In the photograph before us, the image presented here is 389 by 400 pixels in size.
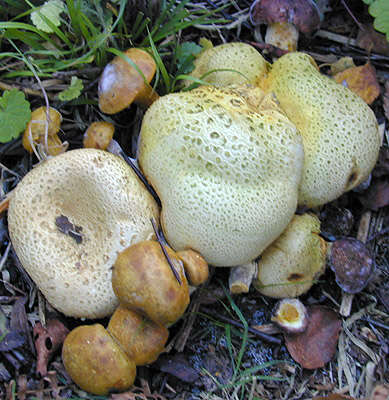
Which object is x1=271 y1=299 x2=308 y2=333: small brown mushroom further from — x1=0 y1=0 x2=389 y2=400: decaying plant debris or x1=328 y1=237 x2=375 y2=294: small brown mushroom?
x1=328 y1=237 x2=375 y2=294: small brown mushroom

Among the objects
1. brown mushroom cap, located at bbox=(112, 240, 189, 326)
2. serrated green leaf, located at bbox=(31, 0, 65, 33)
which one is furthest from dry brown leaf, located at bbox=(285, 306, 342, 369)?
serrated green leaf, located at bbox=(31, 0, 65, 33)

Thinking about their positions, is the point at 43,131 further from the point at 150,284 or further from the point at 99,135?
the point at 150,284

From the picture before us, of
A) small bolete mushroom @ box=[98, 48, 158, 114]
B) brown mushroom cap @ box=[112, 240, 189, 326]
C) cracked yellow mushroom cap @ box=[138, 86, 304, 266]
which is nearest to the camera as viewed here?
brown mushroom cap @ box=[112, 240, 189, 326]

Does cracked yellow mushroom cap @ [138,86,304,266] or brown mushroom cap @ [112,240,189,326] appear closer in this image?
brown mushroom cap @ [112,240,189,326]

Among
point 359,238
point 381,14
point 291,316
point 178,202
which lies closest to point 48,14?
point 178,202

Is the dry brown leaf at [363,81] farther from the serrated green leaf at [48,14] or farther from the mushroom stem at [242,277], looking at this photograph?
the serrated green leaf at [48,14]

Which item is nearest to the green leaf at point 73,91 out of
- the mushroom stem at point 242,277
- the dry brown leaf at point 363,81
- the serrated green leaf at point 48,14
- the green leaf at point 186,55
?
the serrated green leaf at point 48,14
